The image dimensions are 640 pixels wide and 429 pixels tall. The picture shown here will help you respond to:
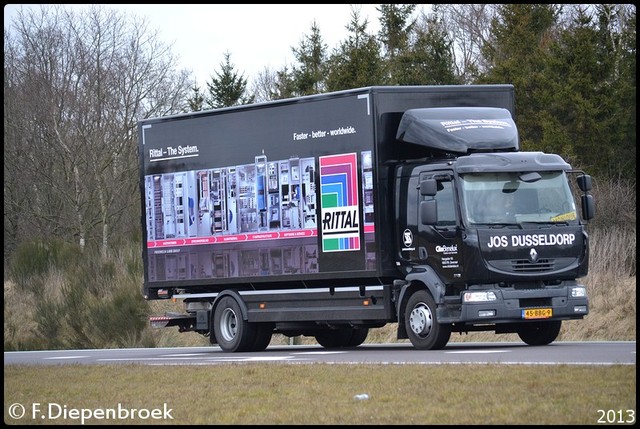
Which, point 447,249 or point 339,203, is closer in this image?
point 447,249

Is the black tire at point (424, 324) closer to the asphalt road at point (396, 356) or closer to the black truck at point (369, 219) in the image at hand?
the black truck at point (369, 219)

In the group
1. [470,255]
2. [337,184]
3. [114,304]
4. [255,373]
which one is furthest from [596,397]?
[114,304]

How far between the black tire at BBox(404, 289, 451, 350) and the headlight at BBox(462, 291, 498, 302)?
1.84ft

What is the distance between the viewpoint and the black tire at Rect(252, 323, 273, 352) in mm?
22953

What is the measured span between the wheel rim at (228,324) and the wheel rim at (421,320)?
4013 mm

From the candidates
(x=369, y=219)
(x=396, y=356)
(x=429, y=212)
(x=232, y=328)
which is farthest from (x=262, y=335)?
(x=429, y=212)

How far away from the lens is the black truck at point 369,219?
19688 millimetres

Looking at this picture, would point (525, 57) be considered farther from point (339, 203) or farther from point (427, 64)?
point (339, 203)

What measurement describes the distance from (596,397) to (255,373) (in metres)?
5.48

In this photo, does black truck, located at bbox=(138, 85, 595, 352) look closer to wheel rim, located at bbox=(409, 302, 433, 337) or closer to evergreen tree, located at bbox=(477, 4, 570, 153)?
wheel rim, located at bbox=(409, 302, 433, 337)

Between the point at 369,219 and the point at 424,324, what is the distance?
1.84m

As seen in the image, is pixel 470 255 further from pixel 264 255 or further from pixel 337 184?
pixel 264 255

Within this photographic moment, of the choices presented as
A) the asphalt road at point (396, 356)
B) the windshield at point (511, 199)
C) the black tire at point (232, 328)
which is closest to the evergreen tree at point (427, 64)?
the asphalt road at point (396, 356)

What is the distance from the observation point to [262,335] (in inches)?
908
